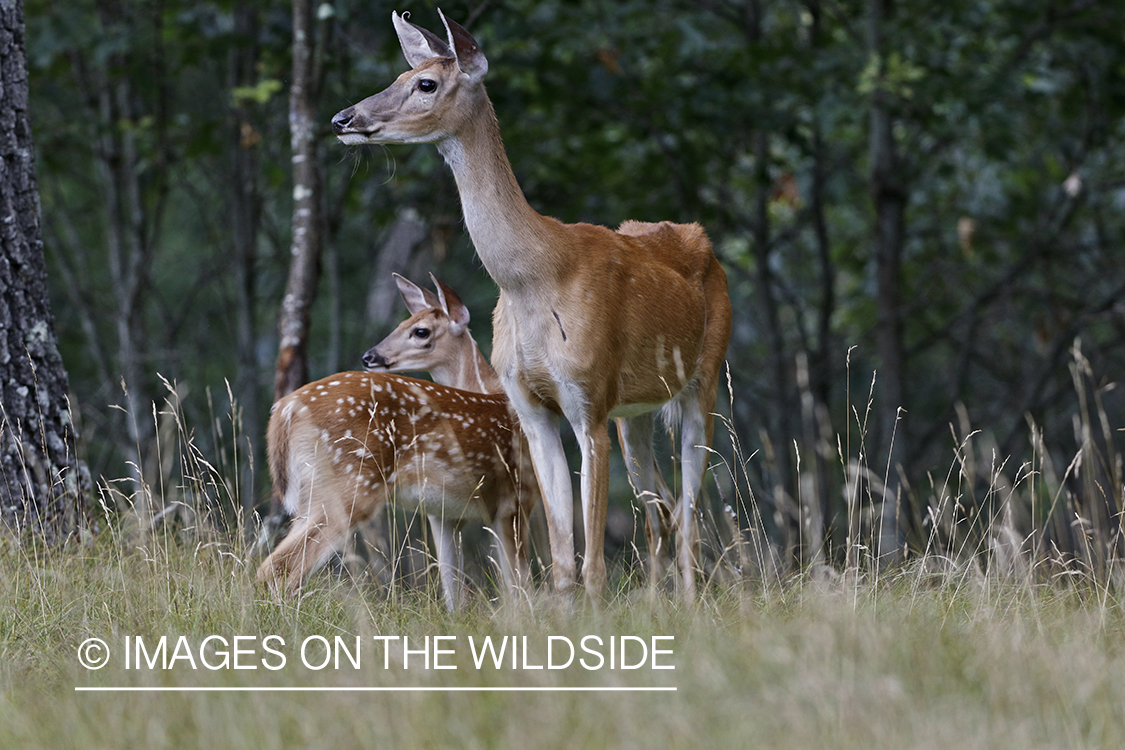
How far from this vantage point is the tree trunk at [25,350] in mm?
4637

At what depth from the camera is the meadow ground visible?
2.53 m

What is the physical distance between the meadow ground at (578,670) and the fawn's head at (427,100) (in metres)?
1.52

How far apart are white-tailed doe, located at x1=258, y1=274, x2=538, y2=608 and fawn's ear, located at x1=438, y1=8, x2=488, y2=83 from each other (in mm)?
1392

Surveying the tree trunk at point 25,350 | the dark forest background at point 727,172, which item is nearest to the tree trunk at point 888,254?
the dark forest background at point 727,172

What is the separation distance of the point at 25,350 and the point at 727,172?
268 inches

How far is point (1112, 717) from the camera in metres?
2.61

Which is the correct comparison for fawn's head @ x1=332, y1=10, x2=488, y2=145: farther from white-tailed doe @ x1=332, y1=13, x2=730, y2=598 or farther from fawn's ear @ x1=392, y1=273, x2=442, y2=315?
fawn's ear @ x1=392, y1=273, x2=442, y2=315

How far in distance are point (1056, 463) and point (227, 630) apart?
10.2 m

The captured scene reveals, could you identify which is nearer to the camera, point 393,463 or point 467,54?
point 467,54

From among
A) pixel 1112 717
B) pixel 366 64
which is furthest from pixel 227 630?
pixel 366 64

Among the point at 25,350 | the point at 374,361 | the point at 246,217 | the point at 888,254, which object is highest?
the point at 25,350

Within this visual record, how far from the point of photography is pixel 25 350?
474cm

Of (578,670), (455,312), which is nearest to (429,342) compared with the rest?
(455,312)

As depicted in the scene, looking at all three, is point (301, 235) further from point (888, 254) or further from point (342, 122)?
point (888, 254)
